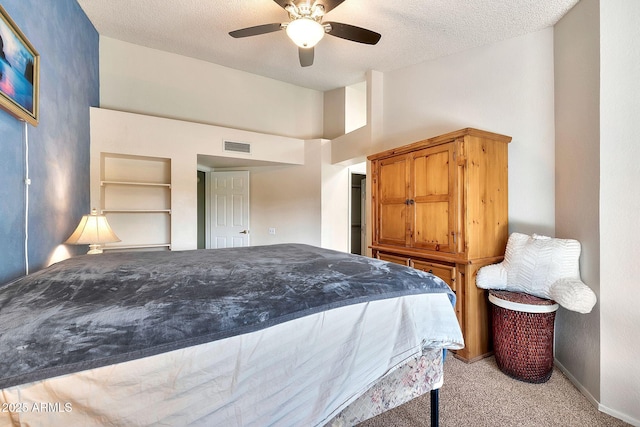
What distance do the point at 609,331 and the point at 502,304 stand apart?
0.58 m

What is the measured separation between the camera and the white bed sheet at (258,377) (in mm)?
708

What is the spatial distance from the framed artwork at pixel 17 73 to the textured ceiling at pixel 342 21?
133cm

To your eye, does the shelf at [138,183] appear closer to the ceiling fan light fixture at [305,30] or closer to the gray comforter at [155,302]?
the gray comforter at [155,302]

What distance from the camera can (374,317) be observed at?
1201mm

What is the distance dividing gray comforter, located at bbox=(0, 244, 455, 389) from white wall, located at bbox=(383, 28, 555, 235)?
1736 mm

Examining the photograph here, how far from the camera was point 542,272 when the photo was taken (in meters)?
2.09

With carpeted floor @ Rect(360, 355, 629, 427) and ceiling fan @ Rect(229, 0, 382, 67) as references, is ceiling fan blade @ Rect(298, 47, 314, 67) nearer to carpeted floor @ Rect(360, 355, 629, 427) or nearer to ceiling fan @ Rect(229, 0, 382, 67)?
ceiling fan @ Rect(229, 0, 382, 67)

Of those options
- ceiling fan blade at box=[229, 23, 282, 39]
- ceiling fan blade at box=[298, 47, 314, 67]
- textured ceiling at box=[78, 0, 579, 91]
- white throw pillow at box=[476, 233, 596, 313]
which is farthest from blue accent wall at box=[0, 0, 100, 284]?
white throw pillow at box=[476, 233, 596, 313]

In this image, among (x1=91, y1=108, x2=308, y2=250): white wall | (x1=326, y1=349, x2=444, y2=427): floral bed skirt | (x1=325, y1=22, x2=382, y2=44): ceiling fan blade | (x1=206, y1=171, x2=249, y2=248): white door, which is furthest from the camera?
(x1=206, y1=171, x2=249, y2=248): white door

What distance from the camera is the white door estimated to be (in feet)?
15.8

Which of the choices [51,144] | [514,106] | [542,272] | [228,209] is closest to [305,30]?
[514,106]

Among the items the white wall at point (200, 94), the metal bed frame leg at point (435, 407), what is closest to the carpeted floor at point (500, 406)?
the metal bed frame leg at point (435, 407)

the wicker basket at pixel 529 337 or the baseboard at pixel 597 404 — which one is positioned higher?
the wicker basket at pixel 529 337

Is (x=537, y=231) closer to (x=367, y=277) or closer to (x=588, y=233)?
(x=588, y=233)
